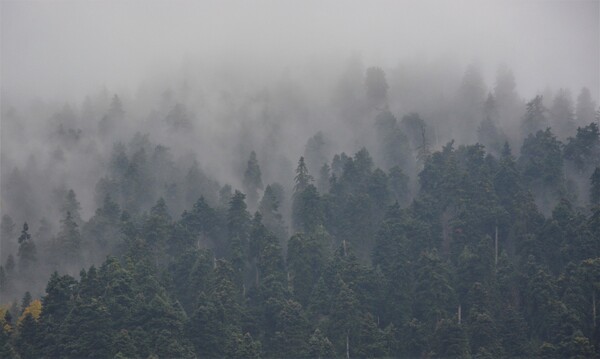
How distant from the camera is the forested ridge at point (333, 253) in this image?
99.8 m

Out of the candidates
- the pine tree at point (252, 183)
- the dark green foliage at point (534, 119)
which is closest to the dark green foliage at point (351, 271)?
the pine tree at point (252, 183)

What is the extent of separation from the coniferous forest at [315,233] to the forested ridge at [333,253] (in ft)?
1.11

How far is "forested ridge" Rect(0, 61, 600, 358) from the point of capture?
327 ft

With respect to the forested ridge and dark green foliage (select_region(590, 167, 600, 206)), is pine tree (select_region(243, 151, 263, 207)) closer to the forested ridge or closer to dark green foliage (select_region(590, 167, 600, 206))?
the forested ridge

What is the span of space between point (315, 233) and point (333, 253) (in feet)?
17.2

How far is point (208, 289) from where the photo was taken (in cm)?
11131

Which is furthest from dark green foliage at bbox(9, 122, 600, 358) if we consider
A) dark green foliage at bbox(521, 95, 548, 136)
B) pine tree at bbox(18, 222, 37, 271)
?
dark green foliage at bbox(521, 95, 548, 136)

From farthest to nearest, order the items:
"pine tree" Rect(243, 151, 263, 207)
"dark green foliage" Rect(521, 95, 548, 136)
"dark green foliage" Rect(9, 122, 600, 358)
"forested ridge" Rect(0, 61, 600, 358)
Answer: "dark green foliage" Rect(521, 95, 548, 136), "pine tree" Rect(243, 151, 263, 207), "forested ridge" Rect(0, 61, 600, 358), "dark green foliage" Rect(9, 122, 600, 358)

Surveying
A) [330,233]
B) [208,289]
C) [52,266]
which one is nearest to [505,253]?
[330,233]

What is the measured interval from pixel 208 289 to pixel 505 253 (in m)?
43.2

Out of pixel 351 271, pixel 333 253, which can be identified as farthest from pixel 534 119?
pixel 351 271

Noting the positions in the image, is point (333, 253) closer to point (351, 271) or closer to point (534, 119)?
point (351, 271)

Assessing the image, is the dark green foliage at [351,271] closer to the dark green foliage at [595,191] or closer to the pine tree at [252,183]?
the dark green foliage at [595,191]

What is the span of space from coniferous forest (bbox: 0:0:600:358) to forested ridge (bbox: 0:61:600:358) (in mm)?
338
